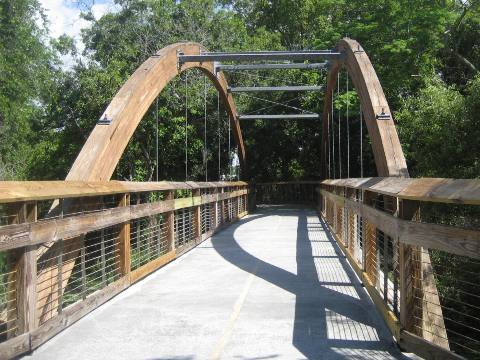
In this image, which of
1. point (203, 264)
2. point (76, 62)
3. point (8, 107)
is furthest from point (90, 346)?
point (8, 107)

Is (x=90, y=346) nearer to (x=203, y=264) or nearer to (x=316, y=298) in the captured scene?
(x=316, y=298)

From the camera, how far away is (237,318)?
4879 millimetres

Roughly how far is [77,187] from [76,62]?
19427mm

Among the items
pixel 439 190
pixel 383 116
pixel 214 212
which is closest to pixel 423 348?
pixel 439 190

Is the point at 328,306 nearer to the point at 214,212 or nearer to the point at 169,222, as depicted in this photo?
the point at 169,222

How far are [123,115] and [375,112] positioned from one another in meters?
3.79

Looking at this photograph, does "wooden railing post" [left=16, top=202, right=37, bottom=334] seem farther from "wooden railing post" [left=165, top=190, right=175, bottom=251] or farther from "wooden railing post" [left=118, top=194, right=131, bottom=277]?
"wooden railing post" [left=165, top=190, right=175, bottom=251]

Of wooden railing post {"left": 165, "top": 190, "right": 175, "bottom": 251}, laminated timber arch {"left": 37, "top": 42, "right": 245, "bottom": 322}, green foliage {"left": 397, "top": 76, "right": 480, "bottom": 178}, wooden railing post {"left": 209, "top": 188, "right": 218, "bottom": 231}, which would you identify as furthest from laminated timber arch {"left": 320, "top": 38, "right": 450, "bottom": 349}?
wooden railing post {"left": 209, "top": 188, "right": 218, "bottom": 231}

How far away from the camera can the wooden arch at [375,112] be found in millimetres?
6832

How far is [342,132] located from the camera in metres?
26.5

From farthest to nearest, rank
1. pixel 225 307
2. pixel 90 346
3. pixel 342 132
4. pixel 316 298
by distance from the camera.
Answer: pixel 342 132 → pixel 316 298 → pixel 225 307 → pixel 90 346

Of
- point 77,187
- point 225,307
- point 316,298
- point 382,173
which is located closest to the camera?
point 77,187

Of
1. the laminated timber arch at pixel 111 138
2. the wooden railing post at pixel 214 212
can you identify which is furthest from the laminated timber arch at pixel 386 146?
the wooden railing post at pixel 214 212

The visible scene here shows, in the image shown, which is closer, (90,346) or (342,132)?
(90,346)
